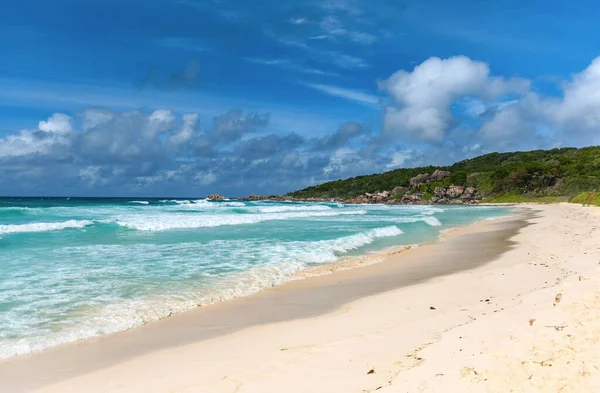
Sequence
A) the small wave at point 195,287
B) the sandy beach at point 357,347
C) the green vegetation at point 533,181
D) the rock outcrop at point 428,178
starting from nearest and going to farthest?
the sandy beach at point 357,347
the small wave at point 195,287
the green vegetation at point 533,181
the rock outcrop at point 428,178

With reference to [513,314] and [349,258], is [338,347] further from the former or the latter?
[349,258]

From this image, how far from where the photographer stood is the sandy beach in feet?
13.0

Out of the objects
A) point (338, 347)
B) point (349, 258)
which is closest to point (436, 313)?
point (338, 347)

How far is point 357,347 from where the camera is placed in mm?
5301

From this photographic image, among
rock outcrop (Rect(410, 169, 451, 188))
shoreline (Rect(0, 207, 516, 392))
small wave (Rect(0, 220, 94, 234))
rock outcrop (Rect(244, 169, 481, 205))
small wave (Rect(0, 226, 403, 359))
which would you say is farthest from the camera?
rock outcrop (Rect(410, 169, 451, 188))

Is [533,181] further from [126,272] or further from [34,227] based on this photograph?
[126,272]

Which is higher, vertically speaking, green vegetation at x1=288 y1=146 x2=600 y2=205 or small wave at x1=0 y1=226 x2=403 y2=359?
green vegetation at x1=288 y1=146 x2=600 y2=205

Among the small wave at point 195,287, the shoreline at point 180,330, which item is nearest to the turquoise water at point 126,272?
the small wave at point 195,287

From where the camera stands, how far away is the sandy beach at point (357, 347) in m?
3.96

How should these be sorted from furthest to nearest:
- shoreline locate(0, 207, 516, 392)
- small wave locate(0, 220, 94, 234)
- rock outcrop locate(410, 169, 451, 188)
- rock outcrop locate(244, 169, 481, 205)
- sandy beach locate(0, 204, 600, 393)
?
rock outcrop locate(410, 169, 451, 188), rock outcrop locate(244, 169, 481, 205), small wave locate(0, 220, 94, 234), shoreline locate(0, 207, 516, 392), sandy beach locate(0, 204, 600, 393)

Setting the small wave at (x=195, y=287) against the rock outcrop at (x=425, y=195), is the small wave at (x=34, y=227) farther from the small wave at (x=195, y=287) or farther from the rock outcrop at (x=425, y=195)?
the rock outcrop at (x=425, y=195)

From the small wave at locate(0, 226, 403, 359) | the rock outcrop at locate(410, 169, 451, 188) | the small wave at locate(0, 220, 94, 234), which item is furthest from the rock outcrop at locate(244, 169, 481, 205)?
the small wave at locate(0, 220, 94, 234)

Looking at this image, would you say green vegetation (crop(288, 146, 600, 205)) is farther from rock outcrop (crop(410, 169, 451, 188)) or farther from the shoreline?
the shoreline

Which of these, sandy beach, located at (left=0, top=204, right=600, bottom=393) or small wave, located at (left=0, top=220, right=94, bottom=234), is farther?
small wave, located at (left=0, top=220, right=94, bottom=234)
